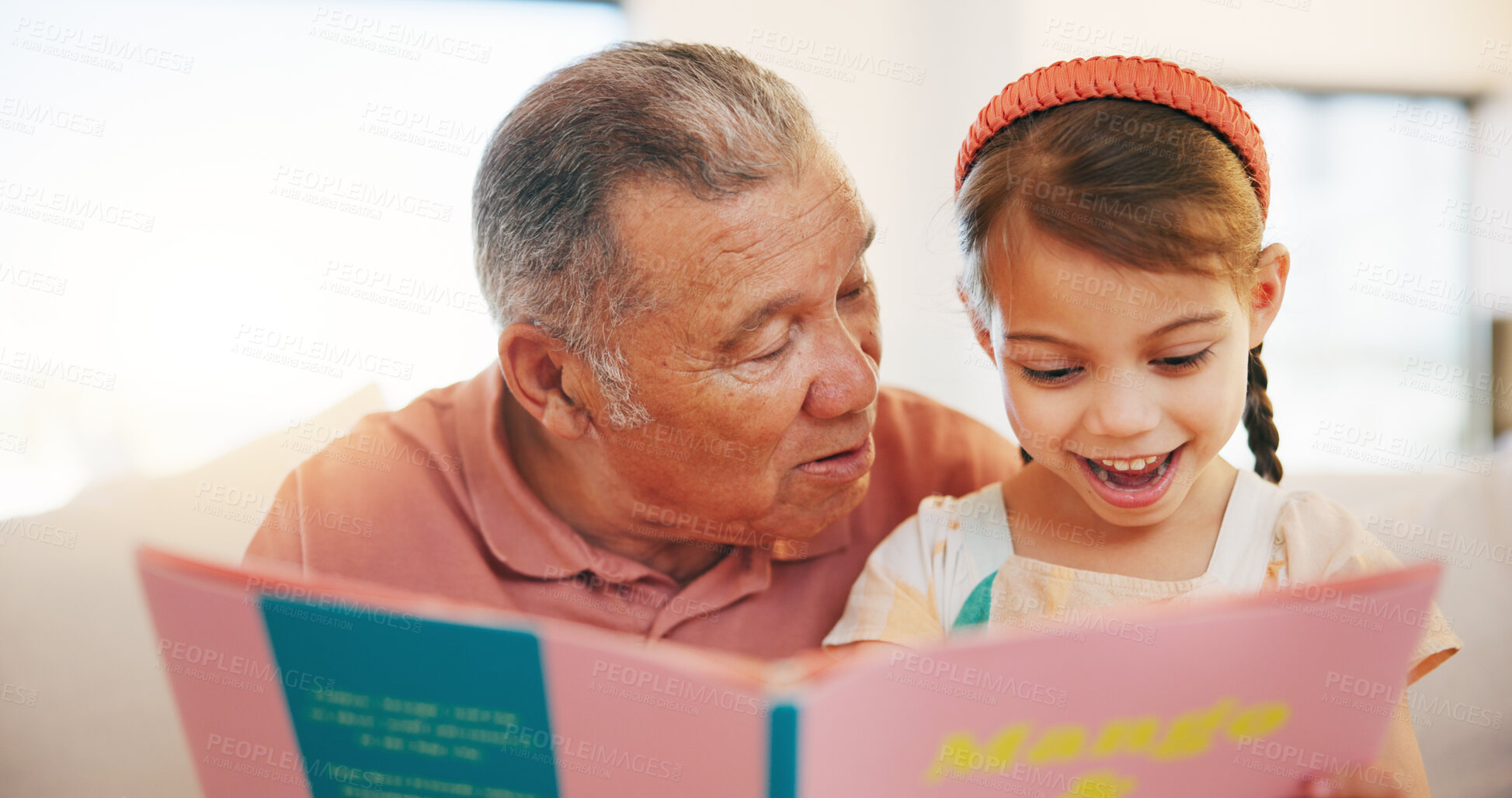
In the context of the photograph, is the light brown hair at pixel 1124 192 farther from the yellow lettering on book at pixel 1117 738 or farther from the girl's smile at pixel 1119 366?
the yellow lettering on book at pixel 1117 738

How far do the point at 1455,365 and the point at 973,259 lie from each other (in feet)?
4.55

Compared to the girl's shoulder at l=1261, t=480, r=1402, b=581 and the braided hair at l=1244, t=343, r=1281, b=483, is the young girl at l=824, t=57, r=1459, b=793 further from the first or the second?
the braided hair at l=1244, t=343, r=1281, b=483

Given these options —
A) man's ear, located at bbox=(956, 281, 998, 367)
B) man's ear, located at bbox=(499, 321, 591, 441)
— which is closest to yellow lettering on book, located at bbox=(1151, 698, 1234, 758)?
man's ear, located at bbox=(956, 281, 998, 367)

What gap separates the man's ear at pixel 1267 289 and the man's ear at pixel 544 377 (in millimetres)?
956

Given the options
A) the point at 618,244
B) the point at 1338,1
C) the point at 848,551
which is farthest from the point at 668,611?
the point at 1338,1

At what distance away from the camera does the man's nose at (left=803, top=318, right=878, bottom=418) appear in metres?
1.47

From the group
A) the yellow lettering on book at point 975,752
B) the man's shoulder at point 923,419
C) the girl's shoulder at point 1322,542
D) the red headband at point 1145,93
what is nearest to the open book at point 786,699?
the yellow lettering on book at point 975,752

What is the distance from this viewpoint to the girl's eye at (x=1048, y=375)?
4.16ft

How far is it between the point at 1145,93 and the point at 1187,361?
36 centimetres

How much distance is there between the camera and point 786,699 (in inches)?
29.9

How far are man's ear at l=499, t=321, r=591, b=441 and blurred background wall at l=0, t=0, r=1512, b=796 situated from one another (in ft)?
1.48

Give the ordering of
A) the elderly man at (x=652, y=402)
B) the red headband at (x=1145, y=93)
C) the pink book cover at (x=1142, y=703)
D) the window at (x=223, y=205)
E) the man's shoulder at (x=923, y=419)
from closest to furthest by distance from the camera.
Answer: the pink book cover at (x=1142, y=703) → the red headband at (x=1145, y=93) → the elderly man at (x=652, y=402) → the window at (x=223, y=205) → the man's shoulder at (x=923, y=419)

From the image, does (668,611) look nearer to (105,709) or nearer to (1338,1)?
(105,709)

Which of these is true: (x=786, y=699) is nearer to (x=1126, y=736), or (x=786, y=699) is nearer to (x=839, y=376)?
(x=1126, y=736)
